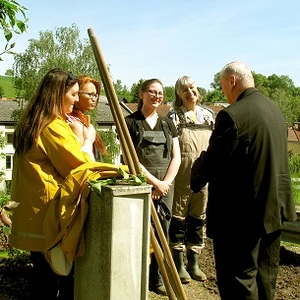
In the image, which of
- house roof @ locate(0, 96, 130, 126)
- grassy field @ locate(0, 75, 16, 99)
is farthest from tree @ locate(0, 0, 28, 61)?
grassy field @ locate(0, 75, 16, 99)

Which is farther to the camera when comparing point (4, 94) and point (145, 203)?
point (4, 94)

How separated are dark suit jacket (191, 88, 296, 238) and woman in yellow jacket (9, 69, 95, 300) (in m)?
0.90

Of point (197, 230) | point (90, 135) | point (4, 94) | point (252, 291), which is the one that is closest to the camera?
point (252, 291)

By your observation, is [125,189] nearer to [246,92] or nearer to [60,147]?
[60,147]

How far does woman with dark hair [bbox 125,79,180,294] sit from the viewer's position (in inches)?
180

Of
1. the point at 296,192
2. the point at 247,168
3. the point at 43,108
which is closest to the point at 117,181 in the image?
the point at 43,108

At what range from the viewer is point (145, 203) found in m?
3.23

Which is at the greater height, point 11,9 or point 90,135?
point 11,9

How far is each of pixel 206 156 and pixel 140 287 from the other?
990 mm

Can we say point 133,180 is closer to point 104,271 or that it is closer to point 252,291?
point 104,271

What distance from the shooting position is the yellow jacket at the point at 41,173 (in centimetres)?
332

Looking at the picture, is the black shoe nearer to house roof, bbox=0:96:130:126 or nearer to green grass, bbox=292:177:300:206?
green grass, bbox=292:177:300:206

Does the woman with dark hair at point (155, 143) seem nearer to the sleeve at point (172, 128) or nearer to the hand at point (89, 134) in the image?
the sleeve at point (172, 128)

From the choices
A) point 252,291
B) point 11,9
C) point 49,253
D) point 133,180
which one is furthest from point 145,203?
point 11,9
